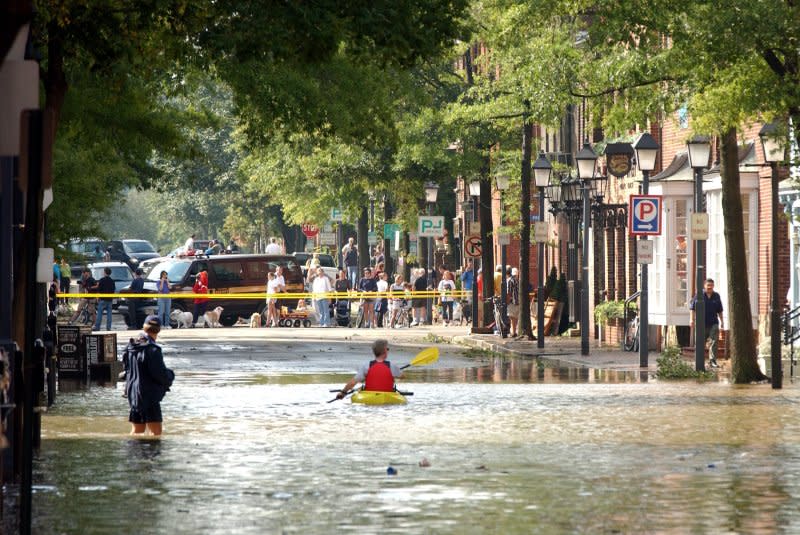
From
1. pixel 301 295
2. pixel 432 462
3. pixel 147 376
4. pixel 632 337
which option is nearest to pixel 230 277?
pixel 301 295

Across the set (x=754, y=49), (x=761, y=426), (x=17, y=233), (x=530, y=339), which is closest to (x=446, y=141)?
(x=530, y=339)

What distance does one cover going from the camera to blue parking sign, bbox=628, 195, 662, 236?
32.6 m

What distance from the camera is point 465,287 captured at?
57.5m

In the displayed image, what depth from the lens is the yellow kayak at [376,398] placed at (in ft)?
75.3

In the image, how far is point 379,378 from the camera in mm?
22906

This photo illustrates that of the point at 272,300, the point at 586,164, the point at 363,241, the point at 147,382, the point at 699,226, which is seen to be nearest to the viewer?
the point at 147,382

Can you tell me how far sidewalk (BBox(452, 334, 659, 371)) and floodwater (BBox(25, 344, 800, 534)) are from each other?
7.79 m

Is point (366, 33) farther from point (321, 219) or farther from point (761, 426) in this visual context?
point (321, 219)

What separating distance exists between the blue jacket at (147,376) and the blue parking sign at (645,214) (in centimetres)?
1553

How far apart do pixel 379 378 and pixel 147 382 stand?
5.04 metres

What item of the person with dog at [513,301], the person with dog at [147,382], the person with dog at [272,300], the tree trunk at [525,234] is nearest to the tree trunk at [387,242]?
the person with dog at [272,300]

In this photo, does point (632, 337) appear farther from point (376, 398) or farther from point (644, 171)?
point (376, 398)

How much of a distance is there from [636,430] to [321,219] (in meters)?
47.0

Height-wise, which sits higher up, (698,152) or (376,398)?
(698,152)
